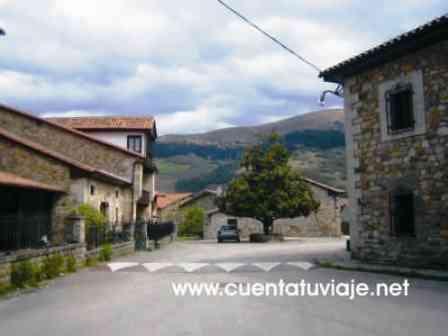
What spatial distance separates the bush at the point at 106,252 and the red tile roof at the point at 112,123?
15.0 meters

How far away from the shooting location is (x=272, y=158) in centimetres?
3469

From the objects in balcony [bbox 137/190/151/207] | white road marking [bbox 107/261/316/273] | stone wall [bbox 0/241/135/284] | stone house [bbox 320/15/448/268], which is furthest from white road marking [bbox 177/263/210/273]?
balcony [bbox 137/190/151/207]

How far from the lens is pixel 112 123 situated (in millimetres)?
31406

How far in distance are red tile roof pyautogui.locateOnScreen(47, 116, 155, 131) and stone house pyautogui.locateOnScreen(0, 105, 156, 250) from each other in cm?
320

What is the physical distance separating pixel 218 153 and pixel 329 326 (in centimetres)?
16569

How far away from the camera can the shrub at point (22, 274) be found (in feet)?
32.8

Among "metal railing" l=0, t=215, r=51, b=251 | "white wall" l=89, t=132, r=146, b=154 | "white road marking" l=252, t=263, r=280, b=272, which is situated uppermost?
"white wall" l=89, t=132, r=146, b=154

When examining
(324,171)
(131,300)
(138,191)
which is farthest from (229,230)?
(324,171)

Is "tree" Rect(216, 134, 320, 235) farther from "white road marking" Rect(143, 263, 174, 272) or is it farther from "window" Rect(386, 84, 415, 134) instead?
"window" Rect(386, 84, 415, 134)

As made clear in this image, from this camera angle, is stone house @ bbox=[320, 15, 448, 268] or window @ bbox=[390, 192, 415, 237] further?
window @ bbox=[390, 192, 415, 237]

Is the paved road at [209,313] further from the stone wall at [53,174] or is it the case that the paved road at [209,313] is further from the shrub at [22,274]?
the stone wall at [53,174]

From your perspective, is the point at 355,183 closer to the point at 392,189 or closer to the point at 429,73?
the point at 392,189

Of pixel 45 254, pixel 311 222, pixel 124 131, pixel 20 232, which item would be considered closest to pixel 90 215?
pixel 20 232

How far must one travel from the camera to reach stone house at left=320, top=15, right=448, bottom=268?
11297 millimetres
